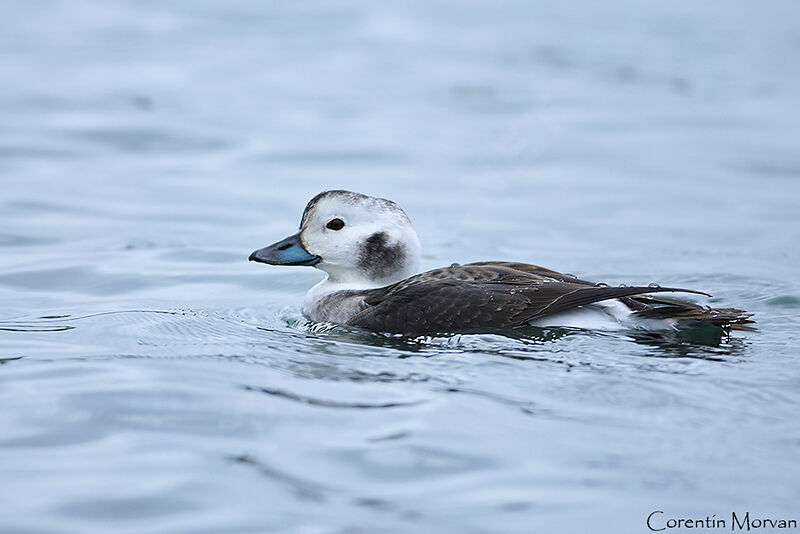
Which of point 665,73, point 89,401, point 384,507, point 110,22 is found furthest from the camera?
point 110,22

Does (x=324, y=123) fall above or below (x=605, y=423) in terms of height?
above

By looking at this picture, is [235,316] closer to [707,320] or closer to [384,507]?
[707,320]

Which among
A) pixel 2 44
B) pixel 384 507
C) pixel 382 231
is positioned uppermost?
pixel 2 44

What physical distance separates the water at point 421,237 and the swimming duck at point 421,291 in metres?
0.16

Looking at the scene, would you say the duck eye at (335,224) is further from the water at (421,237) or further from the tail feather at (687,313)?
the tail feather at (687,313)

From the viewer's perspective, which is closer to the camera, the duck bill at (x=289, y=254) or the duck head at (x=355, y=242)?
the duck head at (x=355, y=242)

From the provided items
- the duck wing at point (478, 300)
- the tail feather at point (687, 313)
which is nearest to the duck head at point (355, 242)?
the duck wing at point (478, 300)

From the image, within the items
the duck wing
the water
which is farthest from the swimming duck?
the water

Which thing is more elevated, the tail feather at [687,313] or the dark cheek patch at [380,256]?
the dark cheek patch at [380,256]

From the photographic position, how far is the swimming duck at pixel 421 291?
21.6ft

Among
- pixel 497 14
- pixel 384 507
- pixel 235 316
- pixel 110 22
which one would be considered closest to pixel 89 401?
pixel 384 507

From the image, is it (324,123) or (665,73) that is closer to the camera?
(324,123)

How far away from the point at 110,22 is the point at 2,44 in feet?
7.15

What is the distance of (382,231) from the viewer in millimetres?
7344
